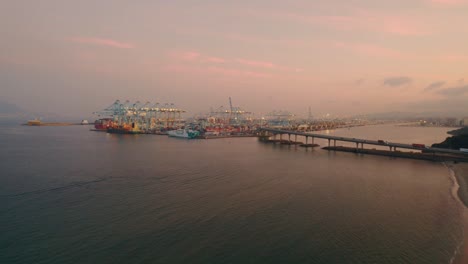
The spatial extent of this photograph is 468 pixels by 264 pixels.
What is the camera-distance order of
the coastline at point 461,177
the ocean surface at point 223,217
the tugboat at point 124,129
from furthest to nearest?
the tugboat at point 124,129 < the coastline at point 461,177 < the ocean surface at point 223,217

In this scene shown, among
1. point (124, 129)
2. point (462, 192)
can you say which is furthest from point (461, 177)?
point (124, 129)

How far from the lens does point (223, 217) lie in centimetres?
607

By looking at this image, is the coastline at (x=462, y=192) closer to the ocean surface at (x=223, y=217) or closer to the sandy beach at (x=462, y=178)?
the sandy beach at (x=462, y=178)

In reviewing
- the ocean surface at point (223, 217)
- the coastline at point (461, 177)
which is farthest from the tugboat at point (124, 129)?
the coastline at point (461, 177)

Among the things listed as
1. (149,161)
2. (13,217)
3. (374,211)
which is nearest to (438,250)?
(374,211)

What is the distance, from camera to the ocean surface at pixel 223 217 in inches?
180

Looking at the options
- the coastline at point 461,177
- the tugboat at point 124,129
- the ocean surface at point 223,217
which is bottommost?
the coastline at point 461,177

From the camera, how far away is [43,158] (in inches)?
537

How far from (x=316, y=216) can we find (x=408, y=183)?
18.3ft

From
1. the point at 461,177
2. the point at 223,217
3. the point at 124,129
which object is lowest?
the point at 461,177

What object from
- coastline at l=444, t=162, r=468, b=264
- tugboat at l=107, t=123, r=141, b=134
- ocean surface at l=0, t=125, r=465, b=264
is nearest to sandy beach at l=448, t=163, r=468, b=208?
→ coastline at l=444, t=162, r=468, b=264

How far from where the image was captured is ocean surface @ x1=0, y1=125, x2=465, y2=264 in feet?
15.0

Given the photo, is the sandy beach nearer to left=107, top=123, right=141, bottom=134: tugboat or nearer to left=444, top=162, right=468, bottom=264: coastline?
left=444, top=162, right=468, bottom=264: coastline

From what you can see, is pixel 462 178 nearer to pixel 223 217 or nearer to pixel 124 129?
pixel 223 217
